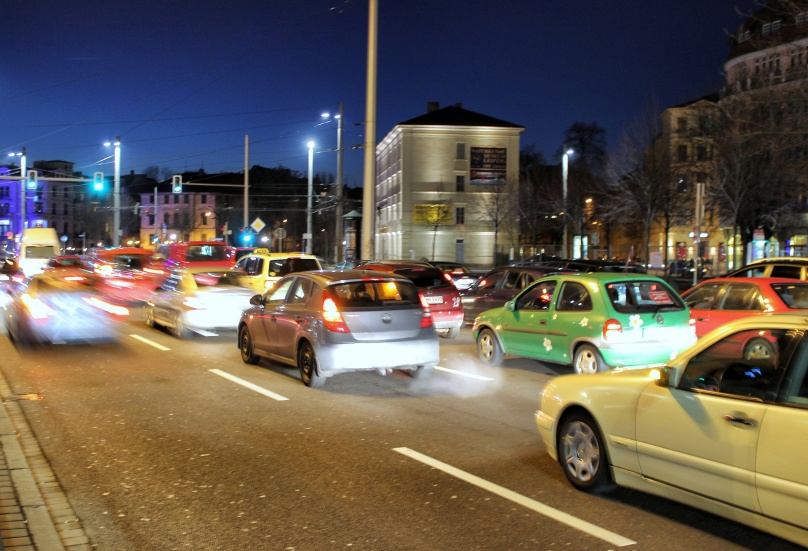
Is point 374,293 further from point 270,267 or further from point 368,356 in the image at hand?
point 270,267

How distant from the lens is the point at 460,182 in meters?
70.1

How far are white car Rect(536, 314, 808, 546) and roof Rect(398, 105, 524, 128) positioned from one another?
64.4 meters

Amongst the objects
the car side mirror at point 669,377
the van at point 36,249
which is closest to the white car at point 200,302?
the car side mirror at point 669,377

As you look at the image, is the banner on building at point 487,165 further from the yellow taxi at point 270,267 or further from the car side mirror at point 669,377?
the car side mirror at point 669,377

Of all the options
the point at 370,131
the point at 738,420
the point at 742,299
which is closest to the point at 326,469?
the point at 738,420

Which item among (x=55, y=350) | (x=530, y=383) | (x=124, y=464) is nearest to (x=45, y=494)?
(x=124, y=464)

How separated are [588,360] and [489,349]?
2.49 m

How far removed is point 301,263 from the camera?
20562mm

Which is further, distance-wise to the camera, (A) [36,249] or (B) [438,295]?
(A) [36,249]

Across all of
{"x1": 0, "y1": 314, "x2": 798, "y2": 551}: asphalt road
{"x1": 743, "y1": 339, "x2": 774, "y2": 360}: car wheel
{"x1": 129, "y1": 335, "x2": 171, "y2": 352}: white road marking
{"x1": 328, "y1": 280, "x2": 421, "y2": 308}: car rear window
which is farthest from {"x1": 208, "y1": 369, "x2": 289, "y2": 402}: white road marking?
{"x1": 743, "y1": 339, "x2": 774, "y2": 360}: car wheel

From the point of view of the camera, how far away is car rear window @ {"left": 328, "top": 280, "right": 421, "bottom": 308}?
425 inches

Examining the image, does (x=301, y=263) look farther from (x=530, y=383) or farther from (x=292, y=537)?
(x=292, y=537)

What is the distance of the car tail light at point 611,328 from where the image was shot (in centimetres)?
1079

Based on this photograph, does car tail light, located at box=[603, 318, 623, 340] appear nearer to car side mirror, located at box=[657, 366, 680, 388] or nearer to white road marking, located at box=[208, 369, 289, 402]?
white road marking, located at box=[208, 369, 289, 402]
